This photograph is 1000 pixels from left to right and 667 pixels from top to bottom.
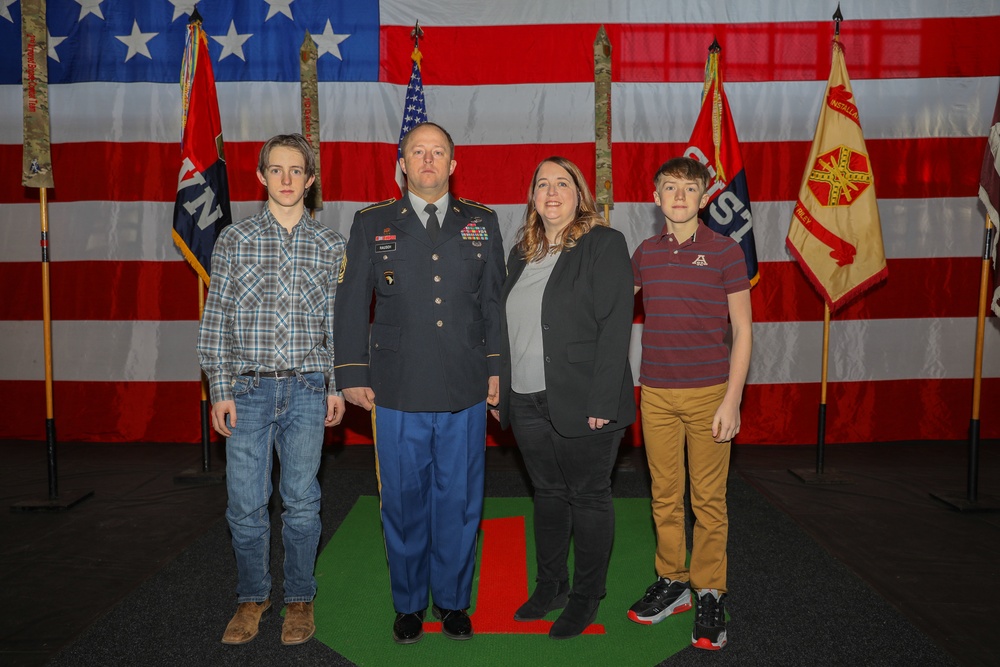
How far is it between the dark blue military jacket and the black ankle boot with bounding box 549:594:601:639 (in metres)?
0.71

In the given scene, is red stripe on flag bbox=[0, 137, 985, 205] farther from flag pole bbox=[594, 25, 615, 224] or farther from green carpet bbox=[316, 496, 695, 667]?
green carpet bbox=[316, 496, 695, 667]

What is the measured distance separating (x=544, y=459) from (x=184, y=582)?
58.1 inches

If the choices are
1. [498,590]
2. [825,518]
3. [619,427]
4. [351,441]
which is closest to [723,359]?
[619,427]

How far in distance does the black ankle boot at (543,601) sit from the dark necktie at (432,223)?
119cm

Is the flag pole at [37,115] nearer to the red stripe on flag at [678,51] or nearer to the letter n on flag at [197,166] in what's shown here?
the letter n on flag at [197,166]

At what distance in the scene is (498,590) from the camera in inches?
97.2

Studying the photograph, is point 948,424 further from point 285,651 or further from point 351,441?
point 285,651

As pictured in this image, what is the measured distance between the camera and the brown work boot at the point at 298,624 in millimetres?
2096

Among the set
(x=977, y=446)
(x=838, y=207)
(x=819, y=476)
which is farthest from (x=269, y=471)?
(x=977, y=446)

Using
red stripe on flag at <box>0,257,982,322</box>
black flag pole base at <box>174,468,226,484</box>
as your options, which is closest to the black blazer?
red stripe on flag at <box>0,257,982,322</box>

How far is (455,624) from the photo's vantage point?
6.98 feet

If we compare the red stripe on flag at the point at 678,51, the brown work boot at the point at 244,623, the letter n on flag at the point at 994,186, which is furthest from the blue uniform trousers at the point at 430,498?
the red stripe on flag at the point at 678,51

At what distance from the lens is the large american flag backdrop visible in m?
4.24

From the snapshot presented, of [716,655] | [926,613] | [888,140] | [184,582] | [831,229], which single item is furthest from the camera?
[888,140]
